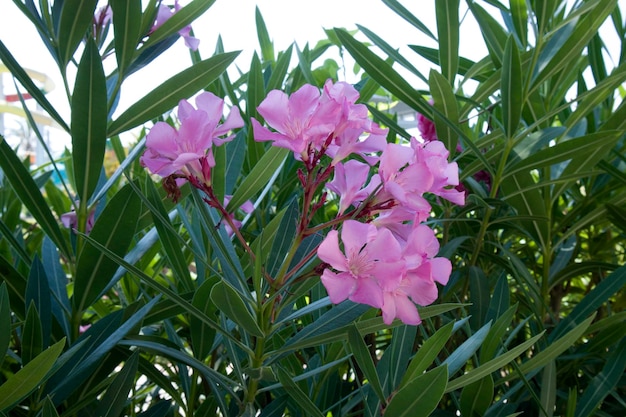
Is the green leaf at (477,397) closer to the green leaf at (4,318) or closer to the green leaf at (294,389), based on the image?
the green leaf at (294,389)

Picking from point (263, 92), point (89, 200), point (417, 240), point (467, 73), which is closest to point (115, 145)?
A: point (263, 92)

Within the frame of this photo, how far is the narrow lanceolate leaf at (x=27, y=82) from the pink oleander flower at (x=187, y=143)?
0.78 ft

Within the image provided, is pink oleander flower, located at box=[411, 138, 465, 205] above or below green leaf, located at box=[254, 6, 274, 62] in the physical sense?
below

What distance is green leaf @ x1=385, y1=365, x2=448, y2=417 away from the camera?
0.52 meters

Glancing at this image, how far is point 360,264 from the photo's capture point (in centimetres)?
51

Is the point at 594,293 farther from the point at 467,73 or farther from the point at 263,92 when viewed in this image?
the point at 263,92

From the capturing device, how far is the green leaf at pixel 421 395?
1.72 ft

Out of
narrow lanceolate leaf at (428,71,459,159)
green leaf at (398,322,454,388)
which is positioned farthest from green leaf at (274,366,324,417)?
narrow lanceolate leaf at (428,71,459,159)

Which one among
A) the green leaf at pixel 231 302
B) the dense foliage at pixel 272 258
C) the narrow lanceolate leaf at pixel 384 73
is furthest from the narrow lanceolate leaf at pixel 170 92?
the green leaf at pixel 231 302

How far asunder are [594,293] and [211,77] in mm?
623

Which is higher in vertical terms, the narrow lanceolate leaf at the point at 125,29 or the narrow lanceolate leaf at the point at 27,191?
the narrow lanceolate leaf at the point at 125,29

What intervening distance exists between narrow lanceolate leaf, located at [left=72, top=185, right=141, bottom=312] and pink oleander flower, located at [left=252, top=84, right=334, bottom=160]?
8.5 inches

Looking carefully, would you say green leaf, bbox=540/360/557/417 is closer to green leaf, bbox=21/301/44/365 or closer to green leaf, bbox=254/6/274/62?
green leaf, bbox=21/301/44/365

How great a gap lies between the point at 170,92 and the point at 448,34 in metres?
0.45
